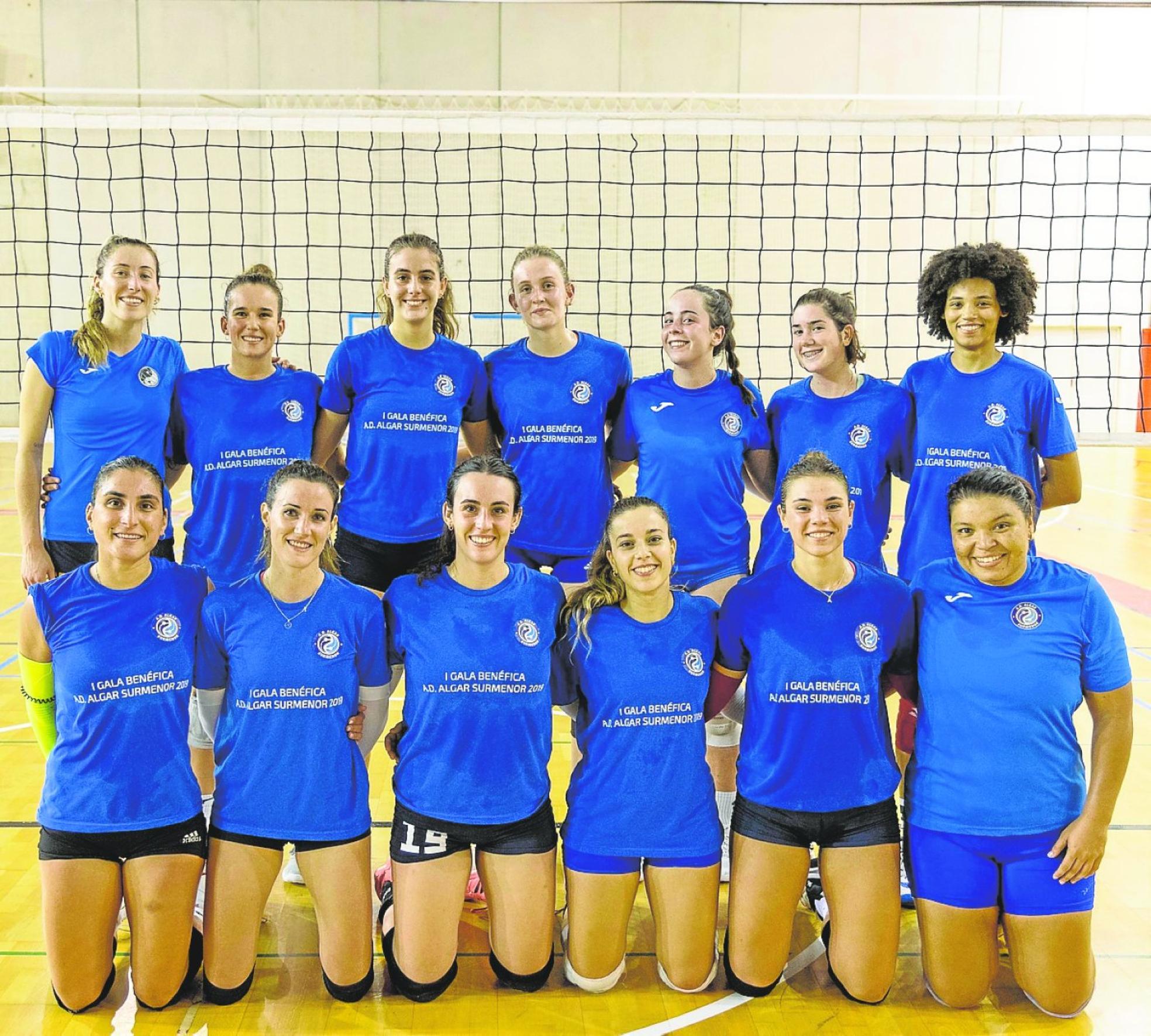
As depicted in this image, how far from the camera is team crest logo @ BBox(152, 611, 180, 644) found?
322 cm

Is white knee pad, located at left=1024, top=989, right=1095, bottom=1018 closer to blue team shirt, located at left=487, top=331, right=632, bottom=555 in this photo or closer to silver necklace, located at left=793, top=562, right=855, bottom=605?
silver necklace, located at left=793, top=562, right=855, bottom=605

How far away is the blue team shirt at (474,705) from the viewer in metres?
3.27

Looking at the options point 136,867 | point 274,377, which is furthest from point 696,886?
point 274,377

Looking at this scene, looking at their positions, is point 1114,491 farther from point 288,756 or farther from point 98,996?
point 98,996

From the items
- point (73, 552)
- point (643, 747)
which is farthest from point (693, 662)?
point (73, 552)

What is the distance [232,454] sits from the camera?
3.93 m

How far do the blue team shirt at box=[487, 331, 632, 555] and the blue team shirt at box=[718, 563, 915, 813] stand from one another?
3.08 ft

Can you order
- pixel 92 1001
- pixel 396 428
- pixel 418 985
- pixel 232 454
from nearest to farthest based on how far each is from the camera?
pixel 92 1001 → pixel 418 985 → pixel 232 454 → pixel 396 428

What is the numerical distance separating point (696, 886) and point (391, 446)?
1.82 m

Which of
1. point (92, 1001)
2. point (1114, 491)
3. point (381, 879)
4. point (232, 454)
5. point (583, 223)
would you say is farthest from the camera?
point (583, 223)

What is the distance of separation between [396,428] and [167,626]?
3.80 feet

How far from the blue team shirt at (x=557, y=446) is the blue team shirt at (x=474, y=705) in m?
0.80

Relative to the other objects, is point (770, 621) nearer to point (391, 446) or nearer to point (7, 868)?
point (391, 446)

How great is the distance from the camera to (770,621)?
3355 mm
